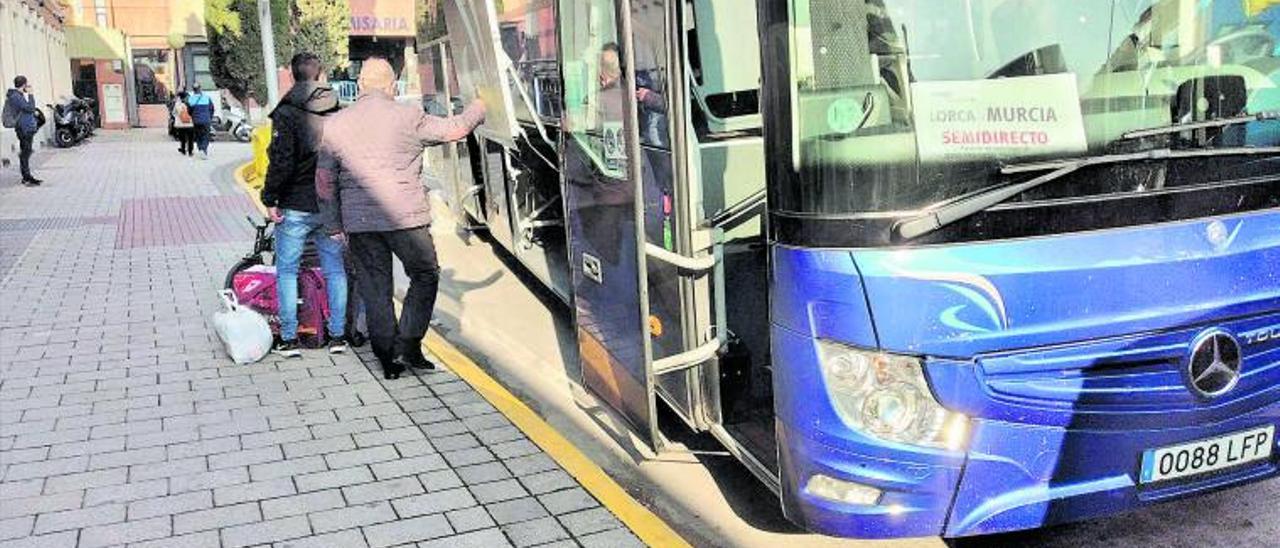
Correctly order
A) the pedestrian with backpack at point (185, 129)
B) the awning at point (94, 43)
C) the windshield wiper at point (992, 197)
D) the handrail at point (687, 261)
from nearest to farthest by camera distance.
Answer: the windshield wiper at point (992, 197), the handrail at point (687, 261), the pedestrian with backpack at point (185, 129), the awning at point (94, 43)

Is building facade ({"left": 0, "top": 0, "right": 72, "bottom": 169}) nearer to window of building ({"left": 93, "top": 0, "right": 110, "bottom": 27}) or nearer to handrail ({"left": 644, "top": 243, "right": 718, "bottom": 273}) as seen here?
window of building ({"left": 93, "top": 0, "right": 110, "bottom": 27})

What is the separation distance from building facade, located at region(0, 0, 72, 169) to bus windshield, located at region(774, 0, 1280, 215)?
820 inches

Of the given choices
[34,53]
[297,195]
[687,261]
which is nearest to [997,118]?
[687,261]

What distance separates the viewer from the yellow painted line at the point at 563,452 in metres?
3.74

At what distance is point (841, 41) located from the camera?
2871 millimetres

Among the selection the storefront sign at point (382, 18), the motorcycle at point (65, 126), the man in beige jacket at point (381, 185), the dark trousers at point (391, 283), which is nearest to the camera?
the man in beige jacket at point (381, 185)

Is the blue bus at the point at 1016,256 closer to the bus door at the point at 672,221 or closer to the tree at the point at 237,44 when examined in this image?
the bus door at the point at 672,221

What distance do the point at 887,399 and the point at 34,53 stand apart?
32371mm

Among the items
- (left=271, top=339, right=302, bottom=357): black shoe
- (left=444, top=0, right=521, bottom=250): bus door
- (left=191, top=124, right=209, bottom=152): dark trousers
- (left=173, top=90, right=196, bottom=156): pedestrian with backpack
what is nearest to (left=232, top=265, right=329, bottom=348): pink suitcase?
(left=271, top=339, right=302, bottom=357): black shoe

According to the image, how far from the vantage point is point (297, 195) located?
19.5 ft

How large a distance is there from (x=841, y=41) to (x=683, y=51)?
28.0 inches

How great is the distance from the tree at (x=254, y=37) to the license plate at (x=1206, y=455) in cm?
3158

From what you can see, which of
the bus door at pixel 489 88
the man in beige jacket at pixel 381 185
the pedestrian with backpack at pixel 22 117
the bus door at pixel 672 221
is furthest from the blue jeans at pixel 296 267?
the pedestrian with backpack at pixel 22 117

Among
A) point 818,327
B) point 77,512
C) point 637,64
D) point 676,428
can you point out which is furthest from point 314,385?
point 818,327
